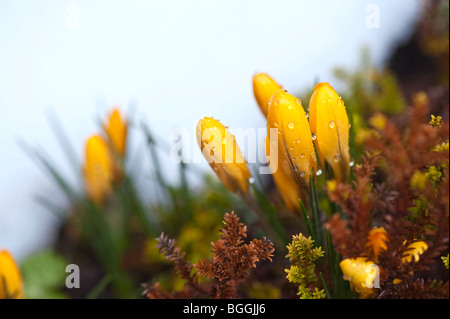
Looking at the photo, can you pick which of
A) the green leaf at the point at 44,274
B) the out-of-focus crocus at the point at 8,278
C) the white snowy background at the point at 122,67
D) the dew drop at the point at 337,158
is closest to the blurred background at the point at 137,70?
the white snowy background at the point at 122,67

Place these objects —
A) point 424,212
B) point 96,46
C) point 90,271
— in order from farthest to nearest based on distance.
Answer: point 96,46 < point 90,271 < point 424,212

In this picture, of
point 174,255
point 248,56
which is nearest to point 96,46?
point 248,56

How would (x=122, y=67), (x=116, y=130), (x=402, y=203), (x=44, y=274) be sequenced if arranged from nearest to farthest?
(x=402, y=203) < (x=116, y=130) < (x=44, y=274) < (x=122, y=67)

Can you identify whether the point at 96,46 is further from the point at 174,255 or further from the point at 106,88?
the point at 174,255

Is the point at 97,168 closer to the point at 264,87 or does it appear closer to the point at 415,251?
the point at 264,87

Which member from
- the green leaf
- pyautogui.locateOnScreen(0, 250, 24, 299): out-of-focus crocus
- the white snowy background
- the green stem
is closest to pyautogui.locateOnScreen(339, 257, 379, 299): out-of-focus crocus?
the green stem

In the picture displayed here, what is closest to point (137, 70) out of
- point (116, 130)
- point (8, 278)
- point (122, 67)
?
point (122, 67)
